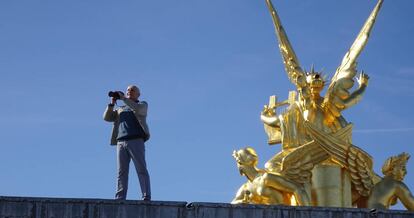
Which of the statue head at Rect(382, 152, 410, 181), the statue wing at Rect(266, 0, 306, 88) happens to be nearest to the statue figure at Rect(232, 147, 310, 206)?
the statue head at Rect(382, 152, 410, 181)

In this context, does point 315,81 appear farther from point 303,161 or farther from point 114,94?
point 114,94

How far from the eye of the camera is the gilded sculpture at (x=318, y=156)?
1803 cm

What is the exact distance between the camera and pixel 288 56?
1995 cm

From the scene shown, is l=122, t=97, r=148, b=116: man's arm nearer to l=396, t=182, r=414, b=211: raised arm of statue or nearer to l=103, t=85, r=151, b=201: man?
l=103, t=85, r=151, b=201: man

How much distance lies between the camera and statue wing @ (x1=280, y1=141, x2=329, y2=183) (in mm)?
18172

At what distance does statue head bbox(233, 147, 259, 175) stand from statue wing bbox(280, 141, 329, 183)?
0.81m

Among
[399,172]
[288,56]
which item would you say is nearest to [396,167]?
[399,172]

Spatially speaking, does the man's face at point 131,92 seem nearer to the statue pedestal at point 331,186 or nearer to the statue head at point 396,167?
the statue pedestal at point 331,186

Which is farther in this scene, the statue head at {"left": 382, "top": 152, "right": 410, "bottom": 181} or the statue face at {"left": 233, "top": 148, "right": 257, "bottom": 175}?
the statue face at {"left": 233, "top": 148, "right": 257, "bottom": 175}

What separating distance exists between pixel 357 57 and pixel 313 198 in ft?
11.0


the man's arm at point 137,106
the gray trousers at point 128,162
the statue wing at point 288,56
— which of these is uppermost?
the statue wing at point 288,56

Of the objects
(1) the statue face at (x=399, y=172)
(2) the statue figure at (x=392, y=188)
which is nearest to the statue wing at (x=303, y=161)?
(2) the statue figure at (x=392, y=188)

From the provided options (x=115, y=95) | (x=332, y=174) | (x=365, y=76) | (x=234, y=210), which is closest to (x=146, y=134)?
(x=115, y=95)

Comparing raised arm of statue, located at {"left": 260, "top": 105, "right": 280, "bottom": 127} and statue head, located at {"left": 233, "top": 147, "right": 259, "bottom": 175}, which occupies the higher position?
raised arm of statue, located at {"left": 260, "top": 105, "right": 280, "bottom": 127}
